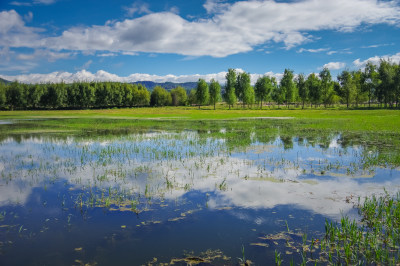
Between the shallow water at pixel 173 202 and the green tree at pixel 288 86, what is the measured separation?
113m

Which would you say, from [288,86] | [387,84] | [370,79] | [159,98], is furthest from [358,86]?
[159,98]

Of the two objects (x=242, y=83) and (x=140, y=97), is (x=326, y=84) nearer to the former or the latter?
(x=242, y=83)

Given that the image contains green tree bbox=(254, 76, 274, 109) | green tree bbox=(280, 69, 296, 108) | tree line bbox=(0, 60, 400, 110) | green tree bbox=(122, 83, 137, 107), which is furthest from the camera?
green tree bbox=(122, 83, 137, 107)

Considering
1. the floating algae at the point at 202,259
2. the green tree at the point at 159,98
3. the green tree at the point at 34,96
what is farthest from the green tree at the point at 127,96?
the floating algae at the point at 202,259

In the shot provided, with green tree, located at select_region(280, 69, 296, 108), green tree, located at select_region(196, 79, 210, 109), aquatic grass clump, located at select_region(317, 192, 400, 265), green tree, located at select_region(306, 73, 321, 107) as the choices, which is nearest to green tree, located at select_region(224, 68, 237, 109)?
green tree, located at select_region(196, 79, 210, 109)

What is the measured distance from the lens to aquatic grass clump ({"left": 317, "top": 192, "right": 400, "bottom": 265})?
6.43m

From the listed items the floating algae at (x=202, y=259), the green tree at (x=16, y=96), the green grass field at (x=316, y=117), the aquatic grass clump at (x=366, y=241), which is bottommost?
the floating algae at (x=202, y=259)

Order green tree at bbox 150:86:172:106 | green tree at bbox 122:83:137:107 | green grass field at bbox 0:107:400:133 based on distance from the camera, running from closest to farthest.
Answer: green grass field at bbox 0:107:400:133, green tree at bbox 122:83:137:107, green tree at bbox 150:86:172:106

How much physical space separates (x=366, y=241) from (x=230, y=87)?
12614 cm

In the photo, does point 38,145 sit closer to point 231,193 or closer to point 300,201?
point 231,193

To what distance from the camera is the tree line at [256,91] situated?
112 meters

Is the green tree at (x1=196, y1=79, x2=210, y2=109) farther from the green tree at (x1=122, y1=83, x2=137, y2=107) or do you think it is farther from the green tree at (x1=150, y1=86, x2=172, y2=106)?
the green tree at (x1=150, y1=86, x2=172, y2=106)

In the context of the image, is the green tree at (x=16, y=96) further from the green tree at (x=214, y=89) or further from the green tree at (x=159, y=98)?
the green tree at (x=214, y=89)

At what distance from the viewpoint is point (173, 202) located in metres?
10.5
